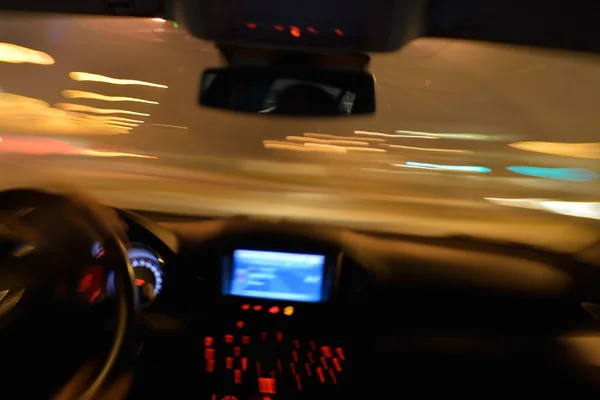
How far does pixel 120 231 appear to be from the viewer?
83cm

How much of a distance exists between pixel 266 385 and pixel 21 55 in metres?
0.58

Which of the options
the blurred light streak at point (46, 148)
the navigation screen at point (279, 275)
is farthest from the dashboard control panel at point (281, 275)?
the blurred light streak at point (46, 148)

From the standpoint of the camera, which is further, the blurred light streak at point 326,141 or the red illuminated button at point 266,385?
the blurred light streak at point 326,141

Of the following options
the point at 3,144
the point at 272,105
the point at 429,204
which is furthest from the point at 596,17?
the point at 3,144

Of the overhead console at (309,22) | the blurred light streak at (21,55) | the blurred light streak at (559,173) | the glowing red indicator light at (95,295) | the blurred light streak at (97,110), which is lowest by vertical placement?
the glowing red indicator light at (95,295)

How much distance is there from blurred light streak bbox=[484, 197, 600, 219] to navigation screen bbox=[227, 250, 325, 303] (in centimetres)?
27

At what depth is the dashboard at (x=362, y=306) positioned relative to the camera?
816 mm

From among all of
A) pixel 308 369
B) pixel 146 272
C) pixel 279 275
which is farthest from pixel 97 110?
pixel 308 369

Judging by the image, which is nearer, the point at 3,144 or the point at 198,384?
the point at 198,384

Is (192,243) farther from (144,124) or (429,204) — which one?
(429,204)

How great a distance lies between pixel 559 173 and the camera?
0.87 meters

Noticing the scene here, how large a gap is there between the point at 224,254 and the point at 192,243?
A: 0.05 meters

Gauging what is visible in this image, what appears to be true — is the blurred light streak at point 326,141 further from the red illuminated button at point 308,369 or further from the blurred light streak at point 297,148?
the red illuminated button at point 308,369

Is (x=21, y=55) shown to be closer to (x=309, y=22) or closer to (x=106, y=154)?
(x=106, y=154)
